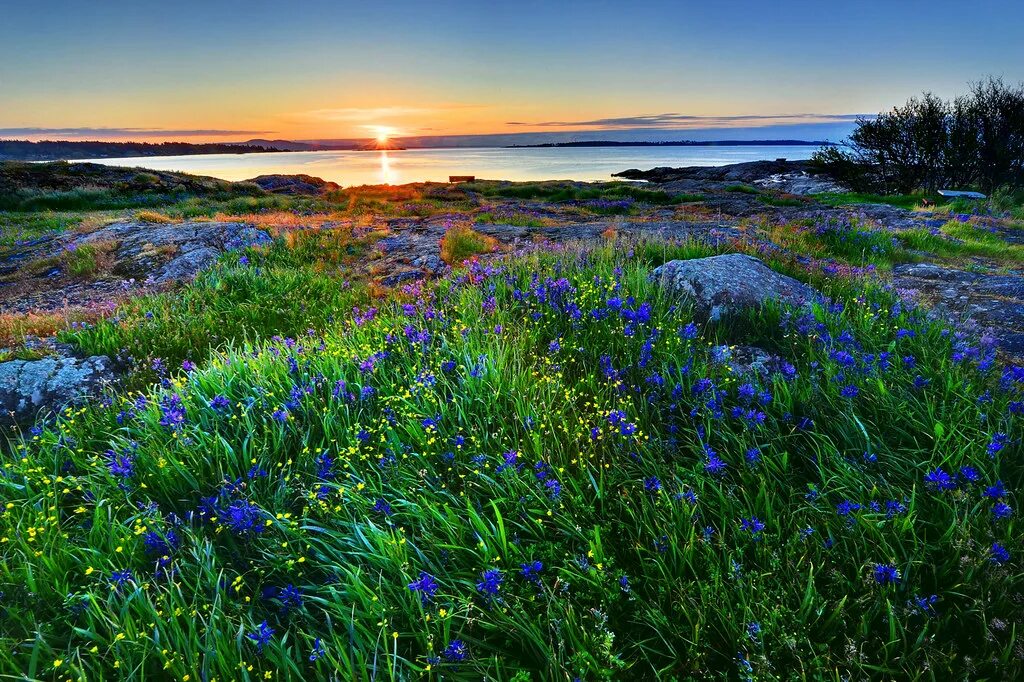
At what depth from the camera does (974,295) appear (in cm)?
663

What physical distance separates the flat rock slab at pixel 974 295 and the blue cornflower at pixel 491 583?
212 inches

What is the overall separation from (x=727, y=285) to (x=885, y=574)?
360cm

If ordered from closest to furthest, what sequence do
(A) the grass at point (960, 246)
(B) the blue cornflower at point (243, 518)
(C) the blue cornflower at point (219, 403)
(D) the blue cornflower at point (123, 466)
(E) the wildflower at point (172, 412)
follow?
1. (B) the blue cornflower at point (243, 518)
2. (D) the blue cornflower at point (123, 466)
3. (E) the wildflower at point (172, 412)
4. (C) the blue cornflower at point (219, 403)
5. (A) the grass at point (960, 246)

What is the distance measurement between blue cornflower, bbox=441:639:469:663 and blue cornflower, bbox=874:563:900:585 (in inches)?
70.2

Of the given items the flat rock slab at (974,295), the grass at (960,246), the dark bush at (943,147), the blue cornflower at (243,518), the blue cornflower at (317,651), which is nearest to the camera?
the blue cornflower at (317,651)

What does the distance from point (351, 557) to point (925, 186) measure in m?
40.7

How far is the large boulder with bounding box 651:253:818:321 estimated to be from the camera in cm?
509

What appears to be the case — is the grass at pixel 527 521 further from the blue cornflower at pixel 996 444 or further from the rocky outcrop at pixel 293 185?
the rocky outcrop at pixel 293 185

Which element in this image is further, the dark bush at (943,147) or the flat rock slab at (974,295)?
the dark bush at (943,147)

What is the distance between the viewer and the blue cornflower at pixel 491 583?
6.86 feet

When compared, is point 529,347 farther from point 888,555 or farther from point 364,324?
point 888,555

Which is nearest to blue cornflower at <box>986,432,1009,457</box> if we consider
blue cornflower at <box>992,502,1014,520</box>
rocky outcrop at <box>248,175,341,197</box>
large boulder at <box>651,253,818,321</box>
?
blue cornflower at <box>992,502,1014,520</box>

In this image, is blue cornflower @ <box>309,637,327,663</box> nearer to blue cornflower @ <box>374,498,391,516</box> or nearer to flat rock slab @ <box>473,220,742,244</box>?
blue cornflower @ <box>374,498,391,516</box>

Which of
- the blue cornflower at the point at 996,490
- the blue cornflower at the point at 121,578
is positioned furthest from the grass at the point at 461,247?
the blue cornflower at the point at 996,490
